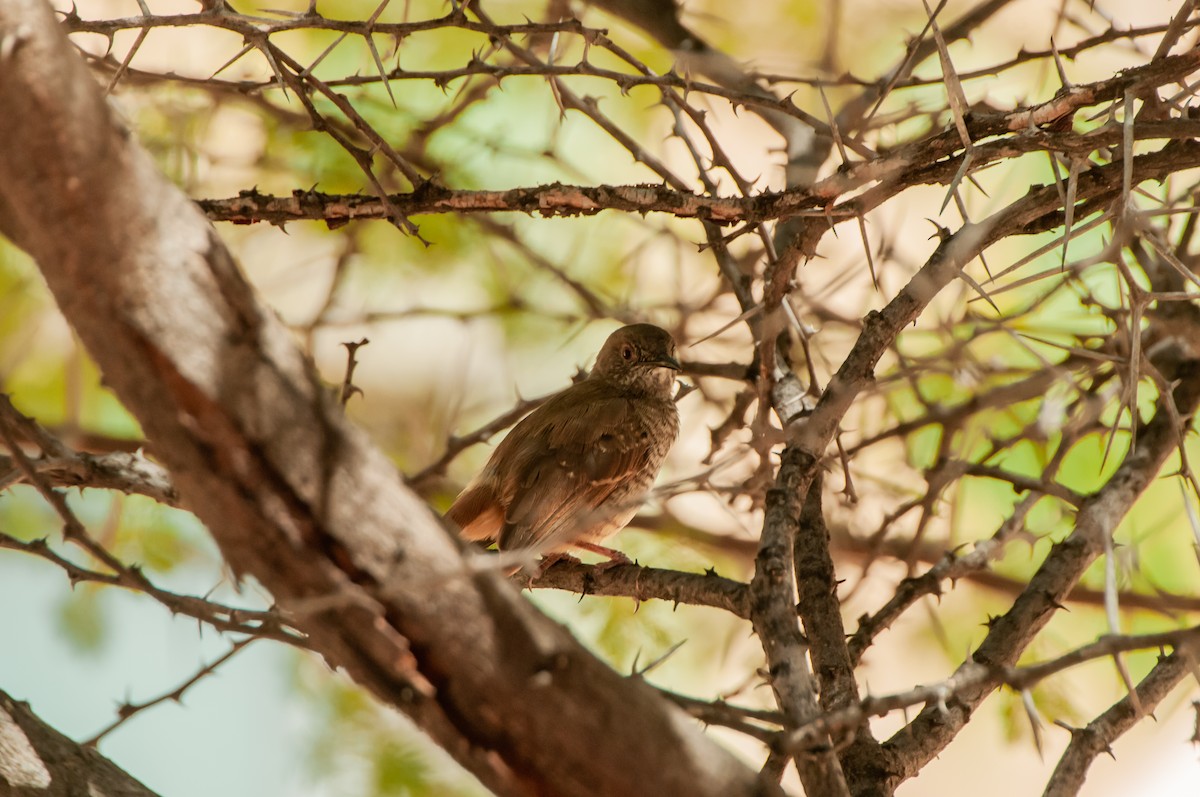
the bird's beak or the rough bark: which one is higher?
the bird's beak

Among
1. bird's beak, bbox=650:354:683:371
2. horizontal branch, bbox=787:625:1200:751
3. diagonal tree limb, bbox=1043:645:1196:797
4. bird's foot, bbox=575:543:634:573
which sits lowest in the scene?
horizontal branch, bbox=787:625:1200:751

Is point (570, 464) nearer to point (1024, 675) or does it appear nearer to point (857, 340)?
point (857, 340)

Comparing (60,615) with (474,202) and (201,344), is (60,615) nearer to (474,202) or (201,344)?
(474,202)

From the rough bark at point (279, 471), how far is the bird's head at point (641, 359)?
3.84 metres

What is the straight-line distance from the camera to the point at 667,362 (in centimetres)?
601

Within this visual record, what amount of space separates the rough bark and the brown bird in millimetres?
2825

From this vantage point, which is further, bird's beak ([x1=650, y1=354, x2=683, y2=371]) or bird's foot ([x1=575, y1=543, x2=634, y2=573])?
bird's beak ([x1=650, y1=354, x2=683, y2=371])

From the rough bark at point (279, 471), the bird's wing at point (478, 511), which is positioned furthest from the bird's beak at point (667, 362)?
the rough bark at point (279, 471)

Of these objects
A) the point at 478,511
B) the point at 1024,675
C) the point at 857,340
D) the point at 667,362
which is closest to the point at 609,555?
the point at 478,511

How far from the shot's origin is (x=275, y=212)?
12.6 feet

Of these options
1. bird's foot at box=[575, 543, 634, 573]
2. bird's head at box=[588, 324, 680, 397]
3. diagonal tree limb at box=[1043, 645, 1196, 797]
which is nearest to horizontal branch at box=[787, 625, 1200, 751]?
diagonal tree limb at box=[1043, 645, 1196, 797]

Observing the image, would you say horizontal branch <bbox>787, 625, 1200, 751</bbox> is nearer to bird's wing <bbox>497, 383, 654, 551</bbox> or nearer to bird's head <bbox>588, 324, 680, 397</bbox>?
bird's wing <bbox>497, 383, 654, 551</bbox>

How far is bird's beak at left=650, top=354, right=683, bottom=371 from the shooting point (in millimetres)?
5938

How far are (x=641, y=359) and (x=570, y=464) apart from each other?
0.96 metres
